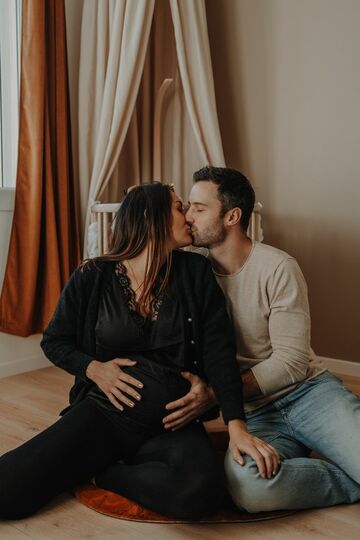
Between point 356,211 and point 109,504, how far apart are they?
1.85 metres

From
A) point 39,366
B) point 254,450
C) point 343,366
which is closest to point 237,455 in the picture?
point 254,450

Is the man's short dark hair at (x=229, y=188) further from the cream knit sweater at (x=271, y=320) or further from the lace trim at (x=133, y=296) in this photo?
the lace trim at (x=133, y=296)

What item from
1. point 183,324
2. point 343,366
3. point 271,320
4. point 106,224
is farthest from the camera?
point 343,366

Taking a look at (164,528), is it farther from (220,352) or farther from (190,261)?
(190,261)

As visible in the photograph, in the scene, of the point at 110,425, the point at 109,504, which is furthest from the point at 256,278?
the point at 109,504

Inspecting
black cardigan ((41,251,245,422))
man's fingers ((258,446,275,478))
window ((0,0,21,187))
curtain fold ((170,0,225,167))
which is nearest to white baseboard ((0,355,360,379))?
window ((0,0,21,187))

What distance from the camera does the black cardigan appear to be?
1.56m

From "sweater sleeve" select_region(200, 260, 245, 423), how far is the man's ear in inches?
6.7

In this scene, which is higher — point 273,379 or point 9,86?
point 9,86

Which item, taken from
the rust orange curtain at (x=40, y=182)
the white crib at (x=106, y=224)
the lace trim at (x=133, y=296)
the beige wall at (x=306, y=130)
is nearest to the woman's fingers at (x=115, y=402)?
the lace trim at (x=133, y=296)

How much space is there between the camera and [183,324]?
1.56 m

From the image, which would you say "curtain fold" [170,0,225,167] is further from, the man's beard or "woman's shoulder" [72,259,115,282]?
"woman's shoulder" [72,259,115,282]

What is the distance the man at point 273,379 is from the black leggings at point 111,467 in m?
0.08

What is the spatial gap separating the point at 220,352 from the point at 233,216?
1.42 feet
